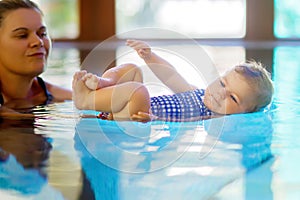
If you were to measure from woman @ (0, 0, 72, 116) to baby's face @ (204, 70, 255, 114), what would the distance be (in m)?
0.68

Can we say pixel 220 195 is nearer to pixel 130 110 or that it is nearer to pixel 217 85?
pixel 130 110

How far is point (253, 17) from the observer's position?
7.04 metres

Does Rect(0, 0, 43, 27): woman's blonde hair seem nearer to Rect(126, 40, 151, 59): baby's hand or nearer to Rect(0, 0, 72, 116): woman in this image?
Rect(0, 0, 72, 116): woman

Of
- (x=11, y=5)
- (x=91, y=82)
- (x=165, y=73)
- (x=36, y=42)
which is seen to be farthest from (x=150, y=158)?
(x=11, y=5)

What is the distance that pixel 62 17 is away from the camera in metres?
7.41

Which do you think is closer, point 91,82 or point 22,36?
point 91,82

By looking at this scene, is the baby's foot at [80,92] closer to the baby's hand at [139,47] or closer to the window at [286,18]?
the baby's hand at [139,47]

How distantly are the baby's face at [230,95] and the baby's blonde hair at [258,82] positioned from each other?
0.05ft

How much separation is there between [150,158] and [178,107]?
0.53 m

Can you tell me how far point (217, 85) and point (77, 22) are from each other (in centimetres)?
559

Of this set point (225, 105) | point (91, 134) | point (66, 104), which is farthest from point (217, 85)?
point (66, 104)

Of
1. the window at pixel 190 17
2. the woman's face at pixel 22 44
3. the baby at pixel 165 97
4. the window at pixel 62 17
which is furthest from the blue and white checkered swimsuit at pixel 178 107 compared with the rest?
the window at pixel 62 17

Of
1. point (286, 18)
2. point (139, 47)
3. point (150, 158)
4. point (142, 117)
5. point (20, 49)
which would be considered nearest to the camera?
point (150, 158)

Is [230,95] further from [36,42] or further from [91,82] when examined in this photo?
[36,42]
